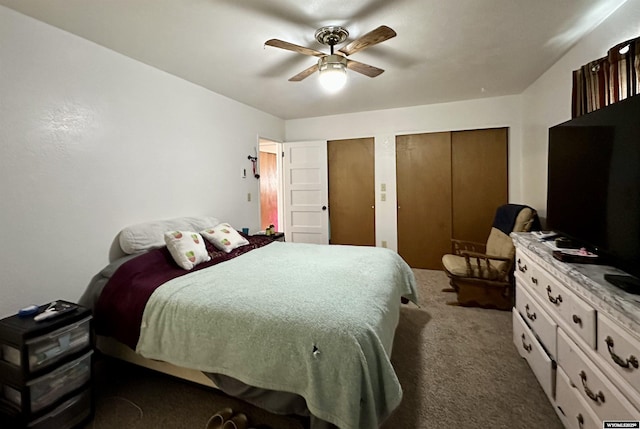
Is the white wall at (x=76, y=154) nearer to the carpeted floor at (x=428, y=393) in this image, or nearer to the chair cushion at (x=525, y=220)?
the carpeted floor at (x=428, y=393)

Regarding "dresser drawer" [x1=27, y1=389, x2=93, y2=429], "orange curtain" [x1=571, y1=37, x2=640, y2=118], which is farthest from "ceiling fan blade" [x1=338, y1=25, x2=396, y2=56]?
"dresser drawer" [x1=27, y1=389, x2=93, y2=429]

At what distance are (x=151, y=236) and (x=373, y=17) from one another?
7.70ft

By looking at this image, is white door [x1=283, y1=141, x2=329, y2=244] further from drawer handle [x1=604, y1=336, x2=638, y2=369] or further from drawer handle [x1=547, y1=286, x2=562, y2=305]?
drawer handle [x1=604, y1=336, x2=638, y2=369]

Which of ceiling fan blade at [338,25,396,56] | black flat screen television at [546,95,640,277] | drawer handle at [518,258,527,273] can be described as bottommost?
drawer handle at [518,258,527,273]

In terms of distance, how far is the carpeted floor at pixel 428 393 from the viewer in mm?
1562

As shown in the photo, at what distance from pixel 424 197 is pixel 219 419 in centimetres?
363

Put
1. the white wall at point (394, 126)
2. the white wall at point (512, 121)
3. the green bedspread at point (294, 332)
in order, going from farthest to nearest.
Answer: the white wall at point (394, 126)
the white wall at point (512, 121)
the green bedspread at point (294, 332)

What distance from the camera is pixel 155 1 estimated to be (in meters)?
1.66

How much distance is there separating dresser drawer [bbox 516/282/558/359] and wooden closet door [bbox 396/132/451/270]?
2028 millimetres

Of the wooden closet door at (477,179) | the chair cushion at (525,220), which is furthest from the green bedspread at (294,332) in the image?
the wooden closet door at (477,179)

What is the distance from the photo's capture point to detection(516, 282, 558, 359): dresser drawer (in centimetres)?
155

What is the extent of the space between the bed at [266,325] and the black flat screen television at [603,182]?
3.59 ft

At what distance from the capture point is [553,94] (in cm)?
275

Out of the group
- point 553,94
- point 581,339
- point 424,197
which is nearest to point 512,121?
point 553,94
